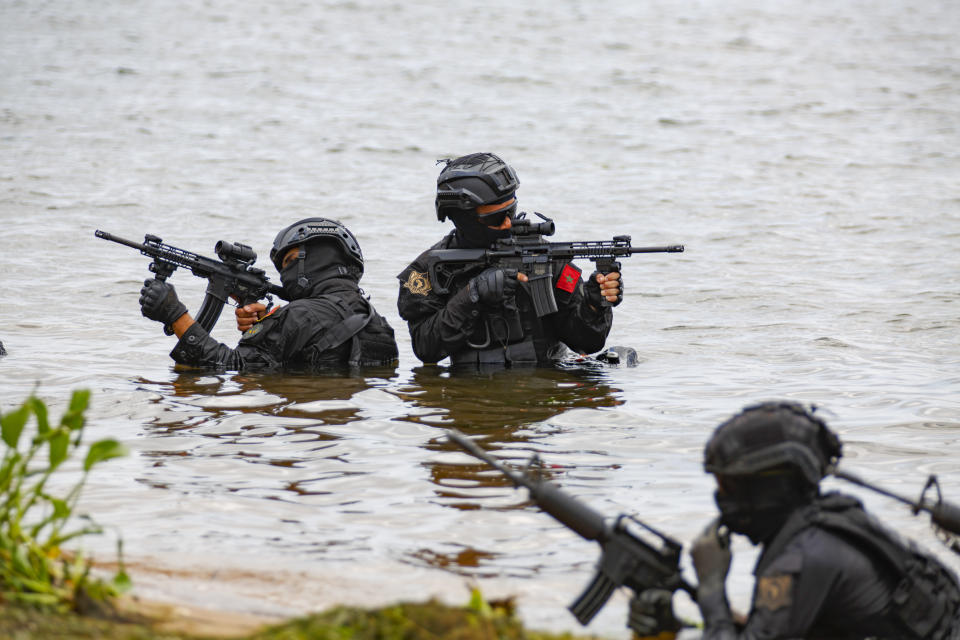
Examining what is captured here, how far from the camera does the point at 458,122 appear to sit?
25.9 m

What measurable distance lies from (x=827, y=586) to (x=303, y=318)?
544 centimetres

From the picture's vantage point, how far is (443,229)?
58.2 ft

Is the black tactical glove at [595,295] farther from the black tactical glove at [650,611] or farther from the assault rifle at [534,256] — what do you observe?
the black tactical glove at [650,611]

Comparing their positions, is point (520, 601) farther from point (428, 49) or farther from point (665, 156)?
point (428, 49)

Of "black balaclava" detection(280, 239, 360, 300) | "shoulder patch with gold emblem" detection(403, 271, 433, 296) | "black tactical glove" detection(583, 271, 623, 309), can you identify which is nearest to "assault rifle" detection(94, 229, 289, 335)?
"black balaclava" detection(280, 239, 360, 300)

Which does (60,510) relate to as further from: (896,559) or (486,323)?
(486,323)

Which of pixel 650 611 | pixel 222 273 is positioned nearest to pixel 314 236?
pixel 222 273

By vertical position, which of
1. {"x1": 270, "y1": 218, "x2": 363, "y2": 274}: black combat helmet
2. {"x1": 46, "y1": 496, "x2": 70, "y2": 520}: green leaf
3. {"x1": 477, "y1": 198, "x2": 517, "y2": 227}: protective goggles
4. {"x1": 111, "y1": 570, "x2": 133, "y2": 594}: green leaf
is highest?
{"x1": 477, "y1": 198, "x2": 517, "y2": 227}: protective goggles

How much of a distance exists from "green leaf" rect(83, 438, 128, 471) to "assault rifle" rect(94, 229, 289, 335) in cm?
519

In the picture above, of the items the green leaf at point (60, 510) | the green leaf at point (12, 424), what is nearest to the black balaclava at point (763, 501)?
the green leaf at point (60, 510)

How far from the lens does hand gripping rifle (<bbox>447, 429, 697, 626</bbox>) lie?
386cm

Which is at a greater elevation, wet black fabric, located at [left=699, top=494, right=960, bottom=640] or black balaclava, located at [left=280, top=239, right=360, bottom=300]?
black balaclava, located at [left=280, top=239, right=360, bottom=300]

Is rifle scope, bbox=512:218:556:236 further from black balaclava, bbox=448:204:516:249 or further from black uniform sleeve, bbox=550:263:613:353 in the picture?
black uniform sleeve, bbox=550:263:613:353

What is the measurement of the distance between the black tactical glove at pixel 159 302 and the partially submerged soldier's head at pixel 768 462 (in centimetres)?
550
